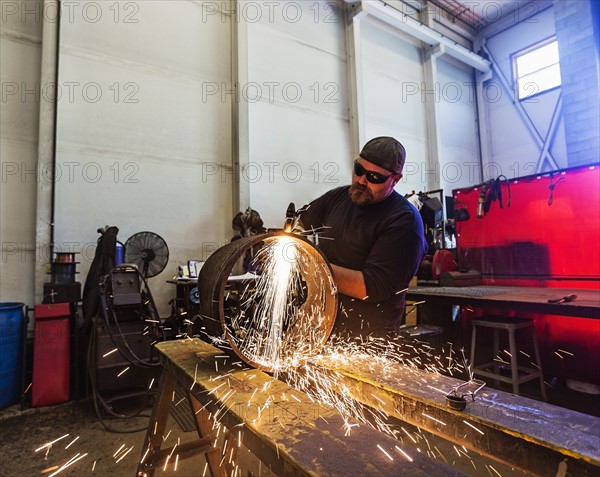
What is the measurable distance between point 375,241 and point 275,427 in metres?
1.08

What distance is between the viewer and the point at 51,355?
114 inches

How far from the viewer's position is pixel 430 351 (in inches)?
143

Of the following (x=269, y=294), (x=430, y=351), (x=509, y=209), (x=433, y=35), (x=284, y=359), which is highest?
(x=433, y=35)

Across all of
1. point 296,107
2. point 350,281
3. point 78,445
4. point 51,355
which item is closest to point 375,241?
point 350,281

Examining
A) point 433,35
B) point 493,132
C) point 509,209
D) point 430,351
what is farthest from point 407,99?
point 430,351

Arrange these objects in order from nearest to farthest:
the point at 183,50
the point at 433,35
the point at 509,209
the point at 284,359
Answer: the point at 284,359
the point at 509,209
the point at 183,50
the point at 433,35

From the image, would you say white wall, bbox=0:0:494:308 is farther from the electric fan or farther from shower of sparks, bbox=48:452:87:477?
shower of sparks, bbox=48:452:87:477

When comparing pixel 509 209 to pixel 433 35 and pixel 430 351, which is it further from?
pixel 433 35

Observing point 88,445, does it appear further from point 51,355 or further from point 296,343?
point 296,343

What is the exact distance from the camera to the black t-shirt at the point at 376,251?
155 centimetres

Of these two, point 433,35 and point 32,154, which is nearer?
point 32,154

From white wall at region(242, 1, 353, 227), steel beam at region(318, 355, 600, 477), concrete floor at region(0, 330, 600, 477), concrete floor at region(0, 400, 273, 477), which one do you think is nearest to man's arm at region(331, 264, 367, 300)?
steel beam at region(318, 355, 600, 477)

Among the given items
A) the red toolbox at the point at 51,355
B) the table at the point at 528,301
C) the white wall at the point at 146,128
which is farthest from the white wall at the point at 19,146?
the table at the point at 528,301

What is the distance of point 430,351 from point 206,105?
4.03m
